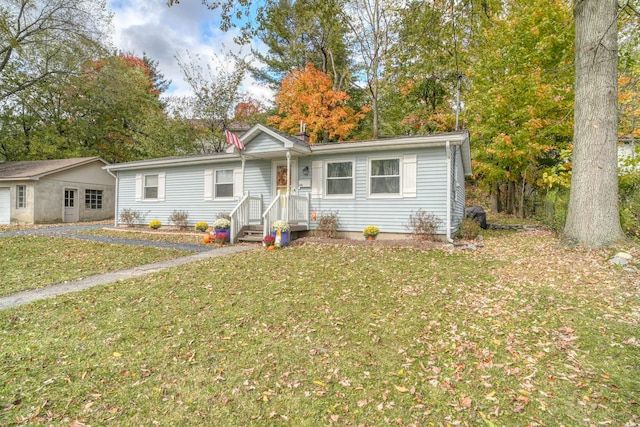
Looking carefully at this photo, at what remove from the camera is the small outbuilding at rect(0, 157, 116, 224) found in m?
17.7

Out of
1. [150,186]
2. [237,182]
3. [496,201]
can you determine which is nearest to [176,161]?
[150,186]

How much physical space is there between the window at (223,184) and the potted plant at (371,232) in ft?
18.7

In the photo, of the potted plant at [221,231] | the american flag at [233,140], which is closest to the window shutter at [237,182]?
the american flag at [233,140]

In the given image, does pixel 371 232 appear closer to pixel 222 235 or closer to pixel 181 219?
pixel 222 235

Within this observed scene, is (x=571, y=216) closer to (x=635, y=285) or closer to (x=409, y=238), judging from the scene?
(x=635, y=285)

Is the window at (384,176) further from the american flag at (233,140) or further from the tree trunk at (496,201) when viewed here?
the tree trunk at (496,201)

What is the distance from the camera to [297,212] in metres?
11.0

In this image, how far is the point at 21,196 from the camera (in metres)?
18.0

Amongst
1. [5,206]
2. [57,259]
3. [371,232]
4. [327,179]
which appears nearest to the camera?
[57,259]

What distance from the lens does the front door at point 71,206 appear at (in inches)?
750

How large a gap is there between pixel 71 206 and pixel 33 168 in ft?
8.98

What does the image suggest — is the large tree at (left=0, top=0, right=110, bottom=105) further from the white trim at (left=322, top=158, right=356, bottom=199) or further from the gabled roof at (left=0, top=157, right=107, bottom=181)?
the white trim at (left=322, top=158, right=356, bottom=199)

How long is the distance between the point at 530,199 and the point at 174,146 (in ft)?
76.5

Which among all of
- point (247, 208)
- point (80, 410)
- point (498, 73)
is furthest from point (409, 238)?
point (498, 73)
